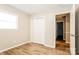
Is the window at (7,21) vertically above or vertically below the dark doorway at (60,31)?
above

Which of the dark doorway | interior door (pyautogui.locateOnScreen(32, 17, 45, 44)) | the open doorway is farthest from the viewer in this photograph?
the dark doorway

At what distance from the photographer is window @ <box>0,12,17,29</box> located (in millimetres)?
2670

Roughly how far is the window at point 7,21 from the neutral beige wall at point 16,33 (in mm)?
149

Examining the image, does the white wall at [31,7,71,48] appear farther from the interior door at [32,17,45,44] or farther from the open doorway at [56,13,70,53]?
the open doorway at [56,13,70,53]

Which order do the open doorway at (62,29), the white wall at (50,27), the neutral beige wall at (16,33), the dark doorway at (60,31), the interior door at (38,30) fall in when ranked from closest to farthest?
1. the neutral beige wall at (16,33)
2. the white wall at (50,27)
3. the interior door at (38,30)
4. the open doorway at (62,29)
5. the dark doorway at (60,31)

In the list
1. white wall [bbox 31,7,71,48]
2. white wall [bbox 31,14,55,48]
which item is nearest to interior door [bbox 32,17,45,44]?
white wall [bbox 31,14,55,48]

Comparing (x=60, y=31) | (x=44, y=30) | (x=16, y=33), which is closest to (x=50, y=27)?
(x=44, y=30)

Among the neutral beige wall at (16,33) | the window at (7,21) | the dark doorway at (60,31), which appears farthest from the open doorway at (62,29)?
the window at (7,21)

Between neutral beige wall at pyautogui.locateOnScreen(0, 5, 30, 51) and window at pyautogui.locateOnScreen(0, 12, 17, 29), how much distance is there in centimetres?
15

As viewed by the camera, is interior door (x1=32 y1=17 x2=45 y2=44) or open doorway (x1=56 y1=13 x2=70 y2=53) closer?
interior door (x1=32 y1=17 x2=45 y2=44)

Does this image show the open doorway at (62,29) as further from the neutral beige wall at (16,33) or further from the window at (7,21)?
the window at (7,21)

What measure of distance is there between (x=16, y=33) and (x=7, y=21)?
1.84 ft

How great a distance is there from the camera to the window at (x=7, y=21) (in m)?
2.67
